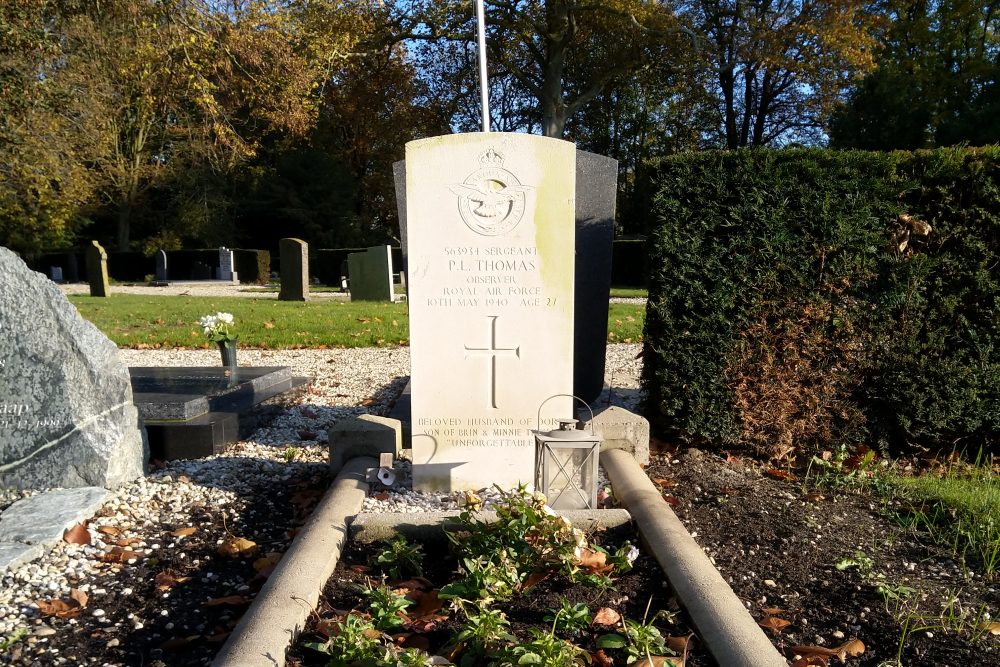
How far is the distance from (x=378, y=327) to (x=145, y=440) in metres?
6.87

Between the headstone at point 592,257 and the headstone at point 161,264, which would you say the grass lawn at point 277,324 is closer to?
the headstone at point 592,257

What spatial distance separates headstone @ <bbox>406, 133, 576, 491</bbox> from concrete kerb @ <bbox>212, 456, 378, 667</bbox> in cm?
73

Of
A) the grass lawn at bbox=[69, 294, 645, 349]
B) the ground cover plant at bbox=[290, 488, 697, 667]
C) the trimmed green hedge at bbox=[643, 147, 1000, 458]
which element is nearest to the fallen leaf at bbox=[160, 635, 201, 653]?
the ground cover plant at bbox=[290, 488, 697, 667]

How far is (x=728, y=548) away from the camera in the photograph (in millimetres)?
3314

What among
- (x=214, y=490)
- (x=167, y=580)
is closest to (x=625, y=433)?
(x=214, y=490)

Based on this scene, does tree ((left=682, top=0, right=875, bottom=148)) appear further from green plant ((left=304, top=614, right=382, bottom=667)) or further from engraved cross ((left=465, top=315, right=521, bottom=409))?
green plant ((left=304, top=614, right=382, bottom=667))

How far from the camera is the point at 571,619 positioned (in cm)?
249

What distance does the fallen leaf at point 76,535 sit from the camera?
3.47 metres

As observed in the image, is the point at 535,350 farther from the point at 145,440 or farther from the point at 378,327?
the point at 378,327

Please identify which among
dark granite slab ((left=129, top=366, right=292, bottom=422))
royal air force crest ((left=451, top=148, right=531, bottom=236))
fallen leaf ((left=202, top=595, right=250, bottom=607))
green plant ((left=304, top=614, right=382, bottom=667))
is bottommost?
fallen leaf ((left=202, top=595, right=250, bottom=607))

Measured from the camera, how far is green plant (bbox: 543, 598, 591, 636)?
8.18 feet

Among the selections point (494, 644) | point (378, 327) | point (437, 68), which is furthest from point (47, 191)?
point (494, 644)

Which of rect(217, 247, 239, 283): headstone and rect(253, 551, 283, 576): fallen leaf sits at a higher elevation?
rect(217, 247, 239, 283): headstone

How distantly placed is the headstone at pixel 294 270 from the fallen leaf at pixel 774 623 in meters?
15.8
